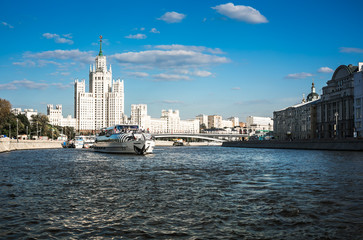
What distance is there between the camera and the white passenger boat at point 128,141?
216ft

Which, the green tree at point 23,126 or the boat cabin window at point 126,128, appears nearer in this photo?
the boat cabin window at point 126,128

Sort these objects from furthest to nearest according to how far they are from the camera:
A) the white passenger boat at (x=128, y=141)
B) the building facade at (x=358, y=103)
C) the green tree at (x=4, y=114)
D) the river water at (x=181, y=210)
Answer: the green tree at (x=4, y=114)
the building facade at (x=358, y=103)
the white passenger boat at (x=128, y=141)
the river water at (x=181, y=210)

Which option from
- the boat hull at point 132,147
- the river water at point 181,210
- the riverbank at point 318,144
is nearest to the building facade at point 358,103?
the riverbank at point 318,144

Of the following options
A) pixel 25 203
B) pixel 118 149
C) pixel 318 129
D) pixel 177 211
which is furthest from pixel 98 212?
pixel 318 129

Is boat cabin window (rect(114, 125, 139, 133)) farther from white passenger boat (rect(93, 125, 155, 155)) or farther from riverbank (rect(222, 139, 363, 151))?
riverbank (rect(222, 139, 363, 151))

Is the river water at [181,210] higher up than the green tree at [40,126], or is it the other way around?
the green tree at [40,126]

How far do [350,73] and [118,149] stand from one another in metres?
71.1

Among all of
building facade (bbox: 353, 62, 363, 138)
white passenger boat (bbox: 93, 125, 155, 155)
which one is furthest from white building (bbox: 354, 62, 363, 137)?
white passenger boat (bbox: 93, 125, 155, 155)

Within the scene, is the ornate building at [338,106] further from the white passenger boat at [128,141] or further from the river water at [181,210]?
the river water at [181,210]

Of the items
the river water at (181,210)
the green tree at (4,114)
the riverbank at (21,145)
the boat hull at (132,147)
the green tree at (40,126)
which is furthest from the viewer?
the green tree at (40,126)

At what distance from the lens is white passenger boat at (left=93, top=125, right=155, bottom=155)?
65938 mm

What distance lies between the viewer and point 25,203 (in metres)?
17.0

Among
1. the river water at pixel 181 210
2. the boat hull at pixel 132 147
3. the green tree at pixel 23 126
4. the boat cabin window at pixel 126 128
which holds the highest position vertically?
the green tree at pixel 23 126

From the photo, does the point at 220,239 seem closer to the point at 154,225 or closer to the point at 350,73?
the point at 154,225
